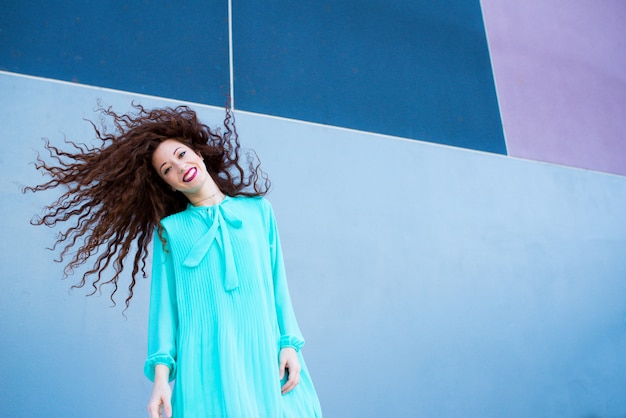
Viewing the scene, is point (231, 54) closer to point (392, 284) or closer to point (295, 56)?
point (295, 56)

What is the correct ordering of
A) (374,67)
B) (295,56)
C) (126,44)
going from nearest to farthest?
1. (126,44)
2. (295,56)
3. (374,67)

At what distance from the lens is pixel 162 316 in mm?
1404

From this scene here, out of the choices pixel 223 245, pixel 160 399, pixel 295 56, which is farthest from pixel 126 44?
pixel 160 399

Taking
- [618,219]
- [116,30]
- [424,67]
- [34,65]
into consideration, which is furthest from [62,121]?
[618,219]

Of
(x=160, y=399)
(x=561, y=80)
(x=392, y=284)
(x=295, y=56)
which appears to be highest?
(x=561, y=80)

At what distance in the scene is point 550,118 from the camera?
3.70m

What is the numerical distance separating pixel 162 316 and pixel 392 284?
149 cm

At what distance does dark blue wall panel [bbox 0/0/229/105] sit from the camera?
2293 mm

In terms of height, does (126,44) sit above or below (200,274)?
above

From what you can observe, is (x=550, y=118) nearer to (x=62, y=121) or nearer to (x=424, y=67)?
(x=424, y=67)

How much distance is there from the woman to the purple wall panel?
235 cm

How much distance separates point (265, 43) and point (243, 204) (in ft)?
4.68

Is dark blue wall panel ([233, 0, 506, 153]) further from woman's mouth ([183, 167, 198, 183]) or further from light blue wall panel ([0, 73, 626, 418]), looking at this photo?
woman's mouth ([183, 167, 198, 183])

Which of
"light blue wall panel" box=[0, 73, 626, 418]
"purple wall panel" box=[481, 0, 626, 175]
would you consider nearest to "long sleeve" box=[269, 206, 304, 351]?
"light blue wall panel" box=[0, 73, 626, 418]
